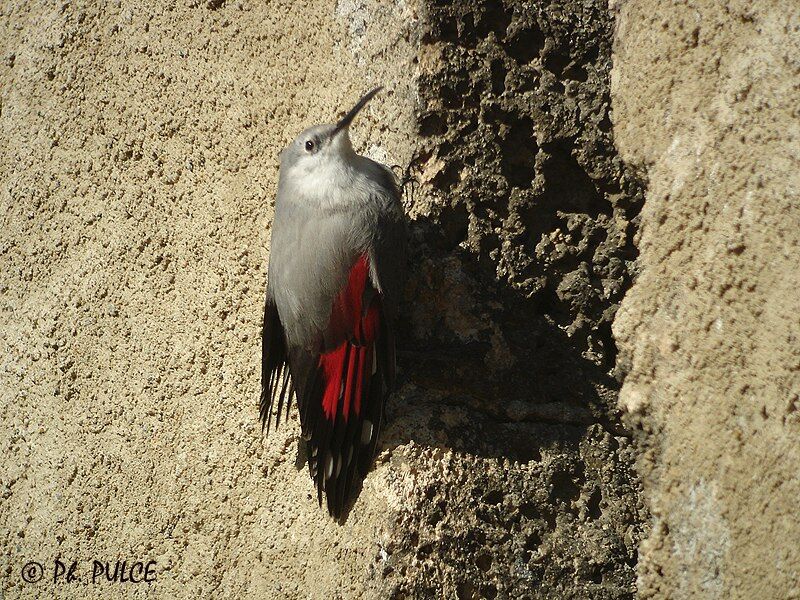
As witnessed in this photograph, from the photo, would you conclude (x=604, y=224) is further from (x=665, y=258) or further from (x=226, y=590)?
(x=226, y=590)

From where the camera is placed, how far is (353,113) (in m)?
2.05

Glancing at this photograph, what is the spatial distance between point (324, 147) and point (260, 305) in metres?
0.46

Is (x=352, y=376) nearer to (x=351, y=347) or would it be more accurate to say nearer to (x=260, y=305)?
(x=351, y=347)

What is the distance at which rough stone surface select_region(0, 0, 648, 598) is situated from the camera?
192 cm

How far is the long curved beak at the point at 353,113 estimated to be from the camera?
6.67ft

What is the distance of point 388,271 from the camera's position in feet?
6.53

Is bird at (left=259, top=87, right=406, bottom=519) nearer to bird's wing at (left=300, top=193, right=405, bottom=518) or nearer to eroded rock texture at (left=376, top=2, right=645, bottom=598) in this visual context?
bird's wing at (left=300, top=193, right=405, bottom=518)

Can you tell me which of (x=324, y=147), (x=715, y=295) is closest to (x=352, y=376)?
(x=324, y=147)

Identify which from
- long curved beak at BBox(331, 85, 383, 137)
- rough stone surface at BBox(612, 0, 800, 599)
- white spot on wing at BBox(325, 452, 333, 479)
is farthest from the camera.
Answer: long curved beak at BBox(331, 85, 383, 137)

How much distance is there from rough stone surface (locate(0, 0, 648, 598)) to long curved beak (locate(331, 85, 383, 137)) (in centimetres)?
8

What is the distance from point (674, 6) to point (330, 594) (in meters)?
1.53

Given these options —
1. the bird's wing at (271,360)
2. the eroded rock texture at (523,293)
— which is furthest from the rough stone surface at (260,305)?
the bird's wing at (271,360)

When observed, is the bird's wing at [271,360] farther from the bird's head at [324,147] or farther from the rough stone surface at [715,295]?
the rough stone surface at [715,295]

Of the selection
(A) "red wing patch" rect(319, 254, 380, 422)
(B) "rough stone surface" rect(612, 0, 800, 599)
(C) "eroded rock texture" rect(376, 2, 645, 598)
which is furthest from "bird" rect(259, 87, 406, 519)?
(B) "rough stone surface" rect(612, 0, 800, 599)
